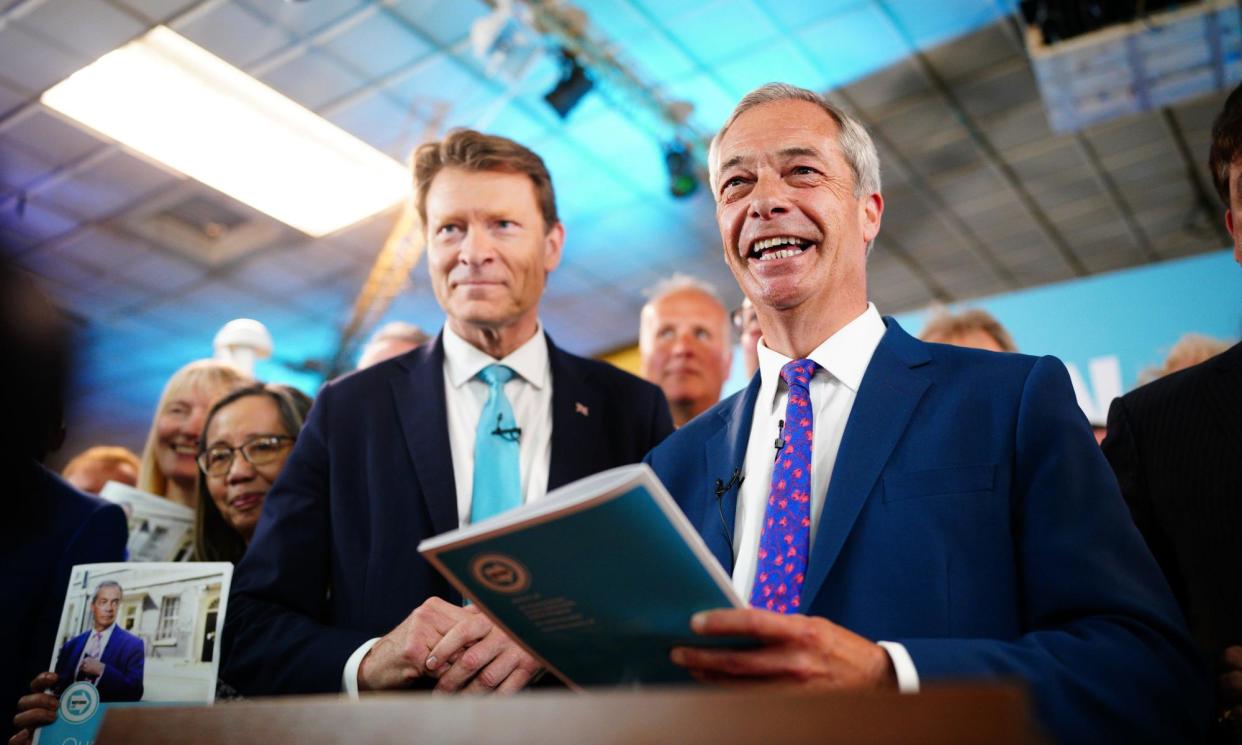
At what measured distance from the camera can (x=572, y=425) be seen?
247 centimetres

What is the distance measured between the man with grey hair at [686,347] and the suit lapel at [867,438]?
2.26m

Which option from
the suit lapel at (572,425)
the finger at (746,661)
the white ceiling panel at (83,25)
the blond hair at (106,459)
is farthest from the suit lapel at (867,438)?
the white ceiling panel at (83,25)

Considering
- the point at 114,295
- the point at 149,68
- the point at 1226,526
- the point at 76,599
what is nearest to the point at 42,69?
the point at 149,68

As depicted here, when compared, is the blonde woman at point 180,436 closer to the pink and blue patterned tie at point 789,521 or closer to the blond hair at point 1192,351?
the pink and blue patterned tie at point 789,521

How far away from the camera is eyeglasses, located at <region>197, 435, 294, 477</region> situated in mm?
2924

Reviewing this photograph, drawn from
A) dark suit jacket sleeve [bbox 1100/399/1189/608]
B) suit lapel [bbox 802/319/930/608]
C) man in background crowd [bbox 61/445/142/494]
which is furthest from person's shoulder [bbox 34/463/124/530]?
dark suit jacket sleeve [bbox 1100/399/1189/608]

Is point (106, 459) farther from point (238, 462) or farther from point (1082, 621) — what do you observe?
point (1082, 621)

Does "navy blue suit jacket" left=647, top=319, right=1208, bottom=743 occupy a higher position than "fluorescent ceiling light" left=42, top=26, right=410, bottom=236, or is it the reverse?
"fluorescent ceiling light" left=42, top=26, right=410, bottom=236

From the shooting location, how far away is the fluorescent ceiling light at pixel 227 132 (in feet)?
21.2

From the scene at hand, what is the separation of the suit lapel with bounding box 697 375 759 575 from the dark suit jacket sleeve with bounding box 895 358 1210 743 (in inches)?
20.5

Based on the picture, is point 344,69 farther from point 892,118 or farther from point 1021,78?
point 1021,78

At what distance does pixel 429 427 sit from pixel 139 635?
30.4 inches

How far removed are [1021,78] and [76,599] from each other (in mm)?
6979

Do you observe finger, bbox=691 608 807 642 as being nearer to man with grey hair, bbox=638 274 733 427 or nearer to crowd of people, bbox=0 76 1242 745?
crowd of people, bbox=0 76 1242 745
